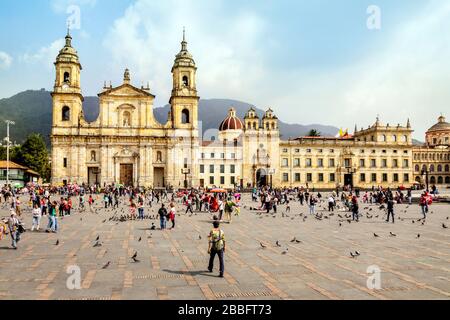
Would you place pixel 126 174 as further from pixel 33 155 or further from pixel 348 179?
pixel 348 179

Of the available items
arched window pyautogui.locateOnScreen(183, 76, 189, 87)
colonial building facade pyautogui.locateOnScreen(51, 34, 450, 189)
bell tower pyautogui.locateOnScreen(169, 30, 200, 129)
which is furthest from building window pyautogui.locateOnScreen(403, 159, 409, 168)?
arched window pyautogui.locateOnScreen(183, 76, 189, 87)

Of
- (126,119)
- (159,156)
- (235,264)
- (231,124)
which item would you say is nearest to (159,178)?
(159,156)

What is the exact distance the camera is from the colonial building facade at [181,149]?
2628 inches

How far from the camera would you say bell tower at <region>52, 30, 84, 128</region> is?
6662 centimetres

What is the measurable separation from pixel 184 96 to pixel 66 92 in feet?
62.4

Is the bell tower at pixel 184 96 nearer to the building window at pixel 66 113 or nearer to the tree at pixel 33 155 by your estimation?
the building window at pixel 66 113

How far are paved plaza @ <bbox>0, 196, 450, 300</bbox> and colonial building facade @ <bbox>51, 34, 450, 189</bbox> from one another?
1922 inches

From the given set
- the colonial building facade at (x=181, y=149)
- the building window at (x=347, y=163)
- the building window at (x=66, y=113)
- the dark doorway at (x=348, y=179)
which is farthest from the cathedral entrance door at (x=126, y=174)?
the dark doorway at (x=348, y=179)

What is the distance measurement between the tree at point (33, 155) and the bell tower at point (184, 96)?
3056cm

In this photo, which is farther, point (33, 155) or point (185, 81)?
point (33, 155)

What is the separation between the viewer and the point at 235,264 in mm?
11766

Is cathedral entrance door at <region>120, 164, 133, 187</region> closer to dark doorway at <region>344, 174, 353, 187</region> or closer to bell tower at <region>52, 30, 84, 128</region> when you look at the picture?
bell tower at <region>52, 30, 84, 128</region>
